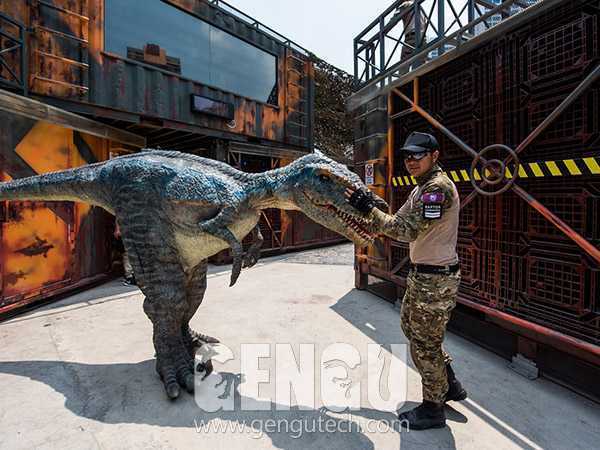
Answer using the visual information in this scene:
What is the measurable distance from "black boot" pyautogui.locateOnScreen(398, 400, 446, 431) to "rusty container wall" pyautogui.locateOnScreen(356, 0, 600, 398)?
4.46 feet

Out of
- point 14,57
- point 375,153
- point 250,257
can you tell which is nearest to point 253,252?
point 250,257

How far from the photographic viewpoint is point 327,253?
10.7 meters

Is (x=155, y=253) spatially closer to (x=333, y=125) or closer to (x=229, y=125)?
(x=229, y=125)

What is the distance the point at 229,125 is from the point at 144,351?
6.75 meters

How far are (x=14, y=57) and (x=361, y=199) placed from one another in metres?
6.31

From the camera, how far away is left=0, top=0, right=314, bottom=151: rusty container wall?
540cm

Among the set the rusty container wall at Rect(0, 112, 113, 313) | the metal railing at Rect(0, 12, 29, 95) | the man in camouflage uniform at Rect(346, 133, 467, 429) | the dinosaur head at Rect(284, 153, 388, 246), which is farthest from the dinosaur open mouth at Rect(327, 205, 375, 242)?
the metal railing at Rect(0, 12, 29, 95)

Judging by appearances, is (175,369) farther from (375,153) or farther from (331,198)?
(375,153)

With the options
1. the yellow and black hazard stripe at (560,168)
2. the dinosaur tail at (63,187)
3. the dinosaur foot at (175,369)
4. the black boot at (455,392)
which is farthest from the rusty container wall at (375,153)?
the dinosaur tail at (63,187)

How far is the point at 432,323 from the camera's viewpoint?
2.33m

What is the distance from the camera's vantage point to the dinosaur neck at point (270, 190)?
262 centimetres

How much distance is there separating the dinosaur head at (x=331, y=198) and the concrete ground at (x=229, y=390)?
1504 millimetres

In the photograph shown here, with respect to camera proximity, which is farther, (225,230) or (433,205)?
(225,230)

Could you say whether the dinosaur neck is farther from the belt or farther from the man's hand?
the belt
